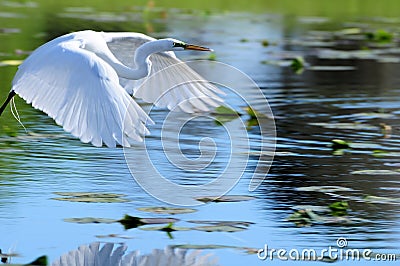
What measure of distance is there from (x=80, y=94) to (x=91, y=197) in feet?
2.39

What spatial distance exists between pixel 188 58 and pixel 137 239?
8576 millimetres

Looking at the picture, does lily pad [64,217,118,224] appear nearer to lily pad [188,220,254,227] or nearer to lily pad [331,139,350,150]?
lily pad [188,220,254,227]

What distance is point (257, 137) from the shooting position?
30.7 ft

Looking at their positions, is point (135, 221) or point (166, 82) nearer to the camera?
point (135, 221)

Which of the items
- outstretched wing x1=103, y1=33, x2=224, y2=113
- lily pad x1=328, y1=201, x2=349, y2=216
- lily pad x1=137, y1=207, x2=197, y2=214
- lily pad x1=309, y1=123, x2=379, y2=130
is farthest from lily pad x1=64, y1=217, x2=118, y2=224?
lily pad x1=309, y1=123, x2=379, y2=130

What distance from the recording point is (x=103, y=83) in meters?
6.54

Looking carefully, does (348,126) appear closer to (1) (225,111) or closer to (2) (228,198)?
(1) (225,111)

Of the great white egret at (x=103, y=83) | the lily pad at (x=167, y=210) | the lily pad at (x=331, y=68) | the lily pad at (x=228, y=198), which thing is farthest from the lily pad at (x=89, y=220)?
the lily pad at (x=331, y=68)

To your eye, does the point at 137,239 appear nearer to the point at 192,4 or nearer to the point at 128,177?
the point at 128,177

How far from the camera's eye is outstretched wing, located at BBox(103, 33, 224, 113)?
7.92 m

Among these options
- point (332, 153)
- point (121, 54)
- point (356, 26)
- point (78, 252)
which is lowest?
point (78, 252)

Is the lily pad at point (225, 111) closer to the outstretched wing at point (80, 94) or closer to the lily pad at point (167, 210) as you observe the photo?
the outstretched wing at point (80, 94)

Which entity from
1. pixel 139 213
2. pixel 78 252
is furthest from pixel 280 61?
pixel 78 252

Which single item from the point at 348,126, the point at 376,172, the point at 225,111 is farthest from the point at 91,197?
the point at 225,111
